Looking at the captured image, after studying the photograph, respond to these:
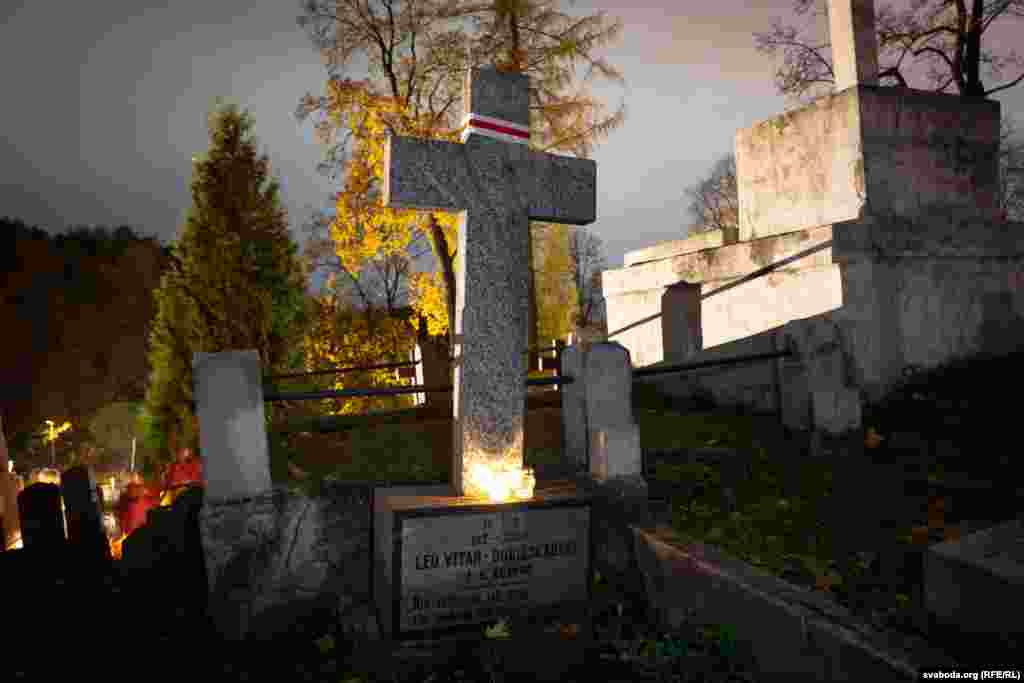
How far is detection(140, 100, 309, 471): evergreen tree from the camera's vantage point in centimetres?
1418

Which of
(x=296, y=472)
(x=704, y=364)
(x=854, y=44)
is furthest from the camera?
(x=854, y=44)

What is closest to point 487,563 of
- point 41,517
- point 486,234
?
point 486,234

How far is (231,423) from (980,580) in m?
4.24

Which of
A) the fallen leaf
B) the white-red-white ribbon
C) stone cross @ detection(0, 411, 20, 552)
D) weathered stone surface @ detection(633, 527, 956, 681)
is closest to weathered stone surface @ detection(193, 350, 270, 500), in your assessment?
the fallen leaf

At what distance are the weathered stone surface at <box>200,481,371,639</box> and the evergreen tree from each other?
32.1 ft

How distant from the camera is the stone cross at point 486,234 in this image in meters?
4.46

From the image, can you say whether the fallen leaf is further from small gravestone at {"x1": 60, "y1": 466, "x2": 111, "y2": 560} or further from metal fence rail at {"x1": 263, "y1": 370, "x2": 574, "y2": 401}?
small gravestone at {"x1": 60, "y1": 466, "x2": 111, "y2": 560}

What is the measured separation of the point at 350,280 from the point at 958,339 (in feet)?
81.0

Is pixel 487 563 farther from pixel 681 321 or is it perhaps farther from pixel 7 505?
pixel 7 505

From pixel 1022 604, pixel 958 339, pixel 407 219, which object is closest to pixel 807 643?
pixel 1022 604

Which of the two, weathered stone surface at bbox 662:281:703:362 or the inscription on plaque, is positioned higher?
weathered stone surface at bbox 662:281:703:362

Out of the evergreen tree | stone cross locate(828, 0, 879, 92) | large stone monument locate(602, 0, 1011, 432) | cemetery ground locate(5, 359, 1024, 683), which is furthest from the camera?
the evergreen tree

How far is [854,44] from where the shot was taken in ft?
24.1

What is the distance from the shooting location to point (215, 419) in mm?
4367
